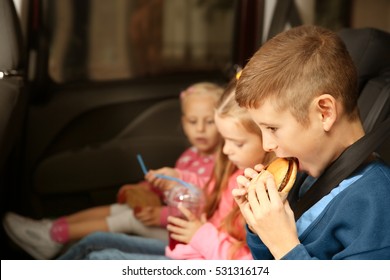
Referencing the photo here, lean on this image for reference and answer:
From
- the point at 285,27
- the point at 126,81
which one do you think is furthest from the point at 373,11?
→ the point at 126,81

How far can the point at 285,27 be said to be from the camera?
2264 millimetres

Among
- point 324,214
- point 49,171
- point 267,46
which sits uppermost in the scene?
point 267,46

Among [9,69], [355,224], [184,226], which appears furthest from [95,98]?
[355,224]

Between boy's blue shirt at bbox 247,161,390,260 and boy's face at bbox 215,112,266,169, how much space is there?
15.8 inches

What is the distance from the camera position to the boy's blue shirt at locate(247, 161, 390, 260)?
50.2 inches

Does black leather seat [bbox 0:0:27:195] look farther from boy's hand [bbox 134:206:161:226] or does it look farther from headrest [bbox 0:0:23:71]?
boy's hand [bbox 134:206:161:226]

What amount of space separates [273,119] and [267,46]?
0.55 feet

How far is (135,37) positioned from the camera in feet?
9.95

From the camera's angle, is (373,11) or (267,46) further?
(373,11)

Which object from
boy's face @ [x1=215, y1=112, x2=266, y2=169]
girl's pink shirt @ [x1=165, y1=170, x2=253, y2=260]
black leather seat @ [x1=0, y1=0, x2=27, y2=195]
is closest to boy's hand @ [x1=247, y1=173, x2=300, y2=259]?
girl's pink shirt @ [x1=165, y1=170, x2=253, y2=260]

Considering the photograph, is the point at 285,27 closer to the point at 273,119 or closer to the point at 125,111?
the point at 125,111

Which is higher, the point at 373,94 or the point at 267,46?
the point at 267,46

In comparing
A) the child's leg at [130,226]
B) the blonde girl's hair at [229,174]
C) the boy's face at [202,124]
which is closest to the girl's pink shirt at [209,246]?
the blonde girl's hair at [229,174]

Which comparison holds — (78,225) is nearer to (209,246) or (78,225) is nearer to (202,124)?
(202,124)
